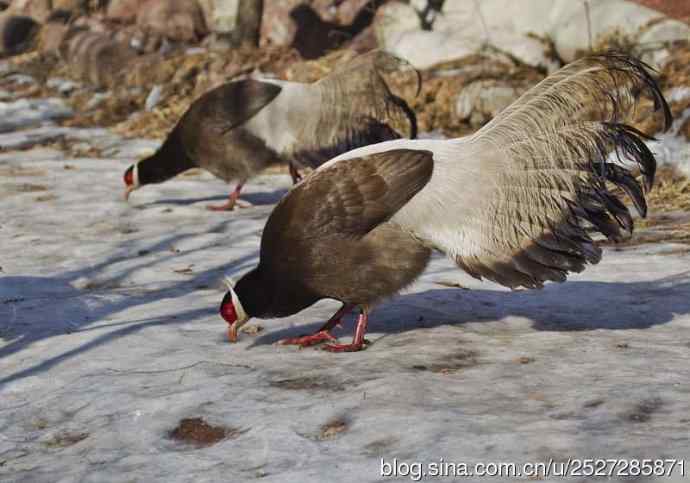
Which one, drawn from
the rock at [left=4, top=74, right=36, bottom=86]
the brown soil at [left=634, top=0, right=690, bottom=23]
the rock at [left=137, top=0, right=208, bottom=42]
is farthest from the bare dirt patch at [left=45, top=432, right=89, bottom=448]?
the rock at [left=137, top=0, right=208, bottom=42]

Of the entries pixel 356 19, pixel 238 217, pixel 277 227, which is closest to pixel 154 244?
pixel 238 217

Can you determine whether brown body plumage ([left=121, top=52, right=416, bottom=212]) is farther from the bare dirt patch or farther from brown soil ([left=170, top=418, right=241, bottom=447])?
the bare dirt patch

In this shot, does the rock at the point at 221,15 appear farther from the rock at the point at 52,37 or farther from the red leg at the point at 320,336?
the red leg at the point at 320,336

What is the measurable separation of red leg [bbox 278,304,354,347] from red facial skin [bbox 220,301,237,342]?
0.28m

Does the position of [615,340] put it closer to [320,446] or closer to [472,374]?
[472,374]

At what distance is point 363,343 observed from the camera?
5.34 meters

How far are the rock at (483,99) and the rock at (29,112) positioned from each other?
610 centimetres

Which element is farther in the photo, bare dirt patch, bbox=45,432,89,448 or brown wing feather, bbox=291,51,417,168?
brown wing feather, bbox=291,51,417,168

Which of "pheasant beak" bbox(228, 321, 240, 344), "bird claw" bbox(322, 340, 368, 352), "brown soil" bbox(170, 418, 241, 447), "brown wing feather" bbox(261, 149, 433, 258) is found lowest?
"bird claw" bbox(322, 340, 368, 352)

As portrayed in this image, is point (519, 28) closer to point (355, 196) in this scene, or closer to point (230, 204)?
point (230, 204)

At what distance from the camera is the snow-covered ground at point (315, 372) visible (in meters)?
3.71

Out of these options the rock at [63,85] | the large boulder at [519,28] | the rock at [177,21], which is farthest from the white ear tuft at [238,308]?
the rock at [177,21]

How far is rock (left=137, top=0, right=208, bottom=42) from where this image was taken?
17422 millimetres

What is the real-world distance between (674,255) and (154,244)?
4.01 m
